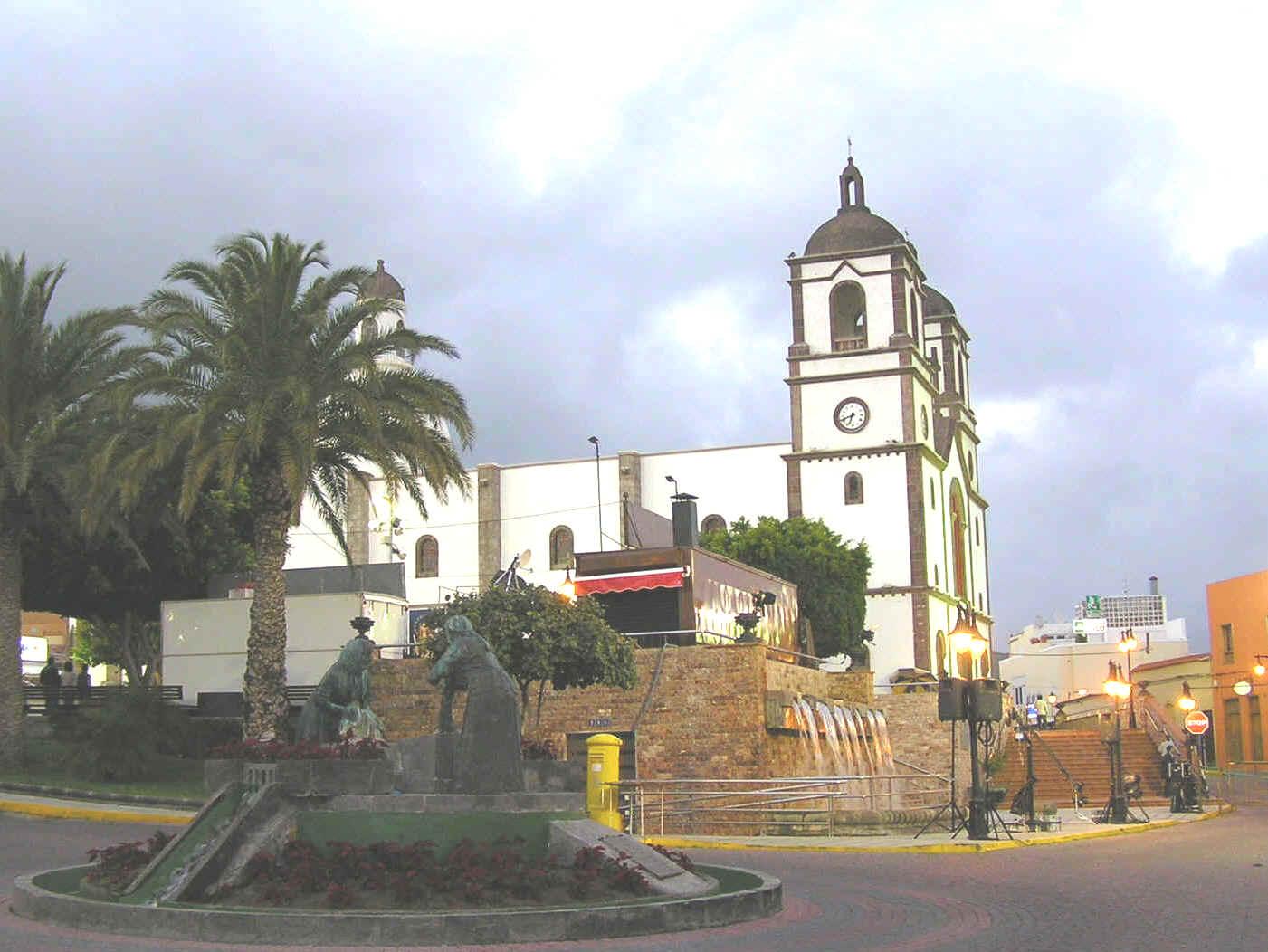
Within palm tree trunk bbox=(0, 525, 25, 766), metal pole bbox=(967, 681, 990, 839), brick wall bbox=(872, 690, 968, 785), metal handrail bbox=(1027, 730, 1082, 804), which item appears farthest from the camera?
brick wall bbox=(872, 690, 968, 785)

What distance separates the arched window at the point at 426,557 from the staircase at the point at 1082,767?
1107 inches

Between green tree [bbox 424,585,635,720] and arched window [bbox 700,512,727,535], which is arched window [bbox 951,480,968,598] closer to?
arched window [bbox 700,512,727,535]

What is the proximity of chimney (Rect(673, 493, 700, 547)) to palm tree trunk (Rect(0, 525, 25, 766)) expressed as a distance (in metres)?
16.7

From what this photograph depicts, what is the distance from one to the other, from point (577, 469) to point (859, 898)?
50885mm

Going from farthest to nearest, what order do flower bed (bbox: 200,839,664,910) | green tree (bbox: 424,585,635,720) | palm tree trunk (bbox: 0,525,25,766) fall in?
palm tree trunk (bbox: 0,525,25,766), green tree (bbox: 424,585,635,720), flower bed (bbox: 200,839,664,910)

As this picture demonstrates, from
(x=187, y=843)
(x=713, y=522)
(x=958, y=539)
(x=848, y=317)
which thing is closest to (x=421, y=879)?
(x=187, y=843)

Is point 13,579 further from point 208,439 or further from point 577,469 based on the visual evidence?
point 577,469

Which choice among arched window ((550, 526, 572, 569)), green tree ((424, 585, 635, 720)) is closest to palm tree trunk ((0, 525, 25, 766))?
green tree ((424, 585, 635, 720))

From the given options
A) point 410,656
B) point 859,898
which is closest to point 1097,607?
point 410,656

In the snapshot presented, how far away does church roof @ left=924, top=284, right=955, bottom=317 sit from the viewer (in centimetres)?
7244

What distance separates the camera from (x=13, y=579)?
29.1 m

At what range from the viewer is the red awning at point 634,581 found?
113ft

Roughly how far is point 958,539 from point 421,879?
55.7 meters

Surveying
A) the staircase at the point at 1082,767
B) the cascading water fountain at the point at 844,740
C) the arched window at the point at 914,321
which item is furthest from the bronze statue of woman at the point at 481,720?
the arched window at the point at 914,321
